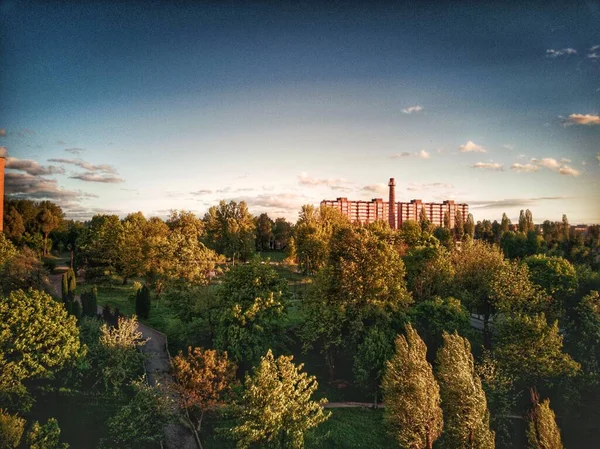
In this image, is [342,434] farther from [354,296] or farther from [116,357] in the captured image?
[116,357]

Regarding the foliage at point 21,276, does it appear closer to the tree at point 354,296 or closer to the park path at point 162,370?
the park path at point 162,370

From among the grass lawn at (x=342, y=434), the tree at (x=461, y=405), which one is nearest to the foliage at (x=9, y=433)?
the grass lawn at (x=342, y=434)

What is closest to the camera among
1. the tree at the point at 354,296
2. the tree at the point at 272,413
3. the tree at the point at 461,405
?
the tree at the point at 272,413

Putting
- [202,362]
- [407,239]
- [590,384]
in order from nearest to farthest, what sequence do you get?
1. [202,362]
2. [590,384]
3. [407,239]

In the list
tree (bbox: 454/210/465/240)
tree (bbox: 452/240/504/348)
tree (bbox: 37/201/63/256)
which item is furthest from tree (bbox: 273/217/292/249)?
tree (bbox: 452/240/504/348)

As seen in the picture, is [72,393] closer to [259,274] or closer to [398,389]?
[259,274]

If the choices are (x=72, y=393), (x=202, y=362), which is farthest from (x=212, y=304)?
(x=72, y=393)

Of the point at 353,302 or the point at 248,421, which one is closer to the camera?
the point at 248,421
